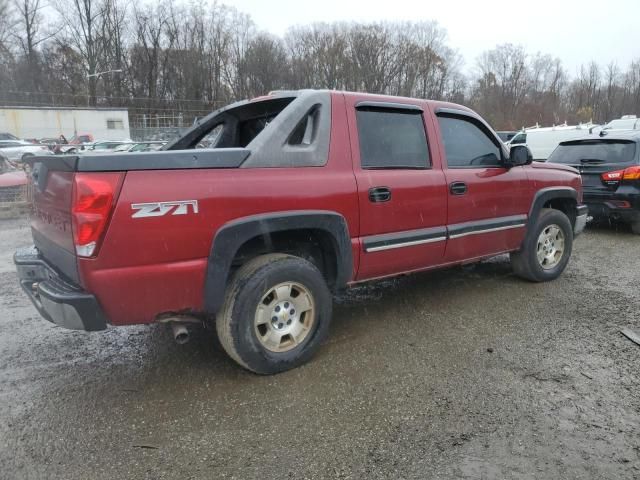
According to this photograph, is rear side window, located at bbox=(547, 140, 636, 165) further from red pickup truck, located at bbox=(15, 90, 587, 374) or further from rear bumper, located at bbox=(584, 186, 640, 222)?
red pickup truck, located at bbox=(15, 90, 587, 374)

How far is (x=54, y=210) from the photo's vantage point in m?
2.92

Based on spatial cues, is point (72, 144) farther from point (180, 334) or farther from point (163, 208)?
point (163, 208)

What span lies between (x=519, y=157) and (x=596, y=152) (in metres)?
4.47

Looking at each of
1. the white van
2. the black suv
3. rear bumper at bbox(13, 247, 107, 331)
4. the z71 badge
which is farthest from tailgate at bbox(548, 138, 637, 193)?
the white van

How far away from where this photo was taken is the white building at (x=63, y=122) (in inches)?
1626

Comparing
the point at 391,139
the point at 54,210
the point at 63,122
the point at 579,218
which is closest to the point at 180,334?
the point at 54,210

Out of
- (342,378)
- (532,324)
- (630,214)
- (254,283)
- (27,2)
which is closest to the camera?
(254,283)

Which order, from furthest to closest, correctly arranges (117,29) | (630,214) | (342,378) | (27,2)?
(117,29), (27,2), (630,214), (342,378)

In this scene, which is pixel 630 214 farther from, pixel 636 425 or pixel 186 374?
pixel 186 374

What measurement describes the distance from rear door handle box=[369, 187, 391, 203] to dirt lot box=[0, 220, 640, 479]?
1.11 meters

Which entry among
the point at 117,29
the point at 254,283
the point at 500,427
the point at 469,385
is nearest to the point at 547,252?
the point at 469,385

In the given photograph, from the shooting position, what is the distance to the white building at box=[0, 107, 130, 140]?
41.3 meters

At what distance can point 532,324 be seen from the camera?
4164 mm

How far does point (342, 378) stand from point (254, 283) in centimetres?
87
